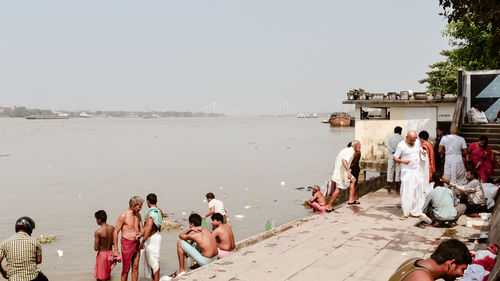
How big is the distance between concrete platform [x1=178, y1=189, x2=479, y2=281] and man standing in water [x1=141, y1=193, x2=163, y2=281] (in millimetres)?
1601

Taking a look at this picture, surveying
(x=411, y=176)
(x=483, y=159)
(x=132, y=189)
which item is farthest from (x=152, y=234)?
(x=132, y=189)

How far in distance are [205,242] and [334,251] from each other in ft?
6.91

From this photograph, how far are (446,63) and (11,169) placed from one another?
106 feet

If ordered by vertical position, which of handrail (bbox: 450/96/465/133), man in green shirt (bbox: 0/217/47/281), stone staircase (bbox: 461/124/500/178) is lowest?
man in green shirt (bbox: 0/217/47/281)

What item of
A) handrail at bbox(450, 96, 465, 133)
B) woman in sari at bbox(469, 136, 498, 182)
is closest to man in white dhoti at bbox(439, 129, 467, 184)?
woman in sari at bbox(469, 136, 498, 182)

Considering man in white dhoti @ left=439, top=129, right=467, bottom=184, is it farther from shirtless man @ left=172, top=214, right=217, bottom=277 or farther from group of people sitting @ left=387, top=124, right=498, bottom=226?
shirtless man @ left=172, top=214, right=217, bottom=277

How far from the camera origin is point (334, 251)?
7.50 meters

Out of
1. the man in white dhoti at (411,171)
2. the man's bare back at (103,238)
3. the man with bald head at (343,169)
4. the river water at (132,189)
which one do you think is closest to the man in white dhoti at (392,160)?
the man with bald head at (343,169)

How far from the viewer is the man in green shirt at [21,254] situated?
5.88 meters

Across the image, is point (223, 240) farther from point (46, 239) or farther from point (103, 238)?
point (46, 239)

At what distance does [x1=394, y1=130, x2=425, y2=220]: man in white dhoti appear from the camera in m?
9.56

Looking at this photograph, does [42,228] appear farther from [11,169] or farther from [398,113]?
[11,169]

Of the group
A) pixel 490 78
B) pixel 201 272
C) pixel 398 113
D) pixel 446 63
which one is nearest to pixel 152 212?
pixel 201 272

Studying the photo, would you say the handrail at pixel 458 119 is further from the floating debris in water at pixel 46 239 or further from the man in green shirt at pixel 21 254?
the floating debris in water at pixel 46 239
